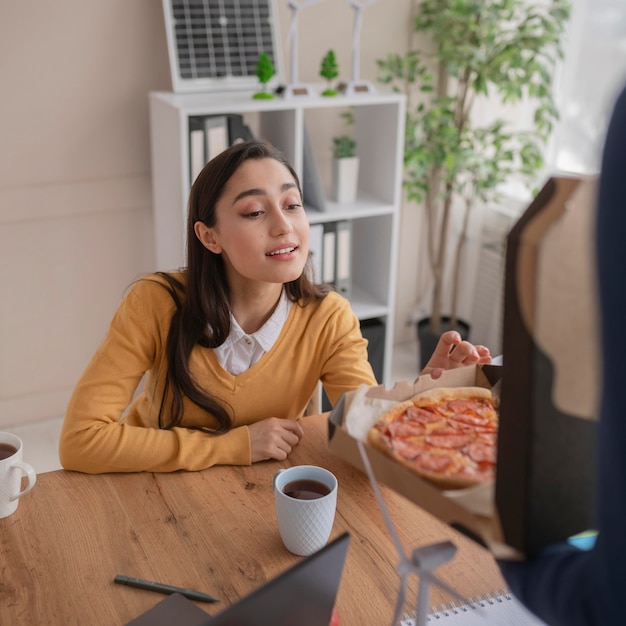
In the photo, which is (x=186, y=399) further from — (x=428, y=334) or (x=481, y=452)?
(x=428, y=334)

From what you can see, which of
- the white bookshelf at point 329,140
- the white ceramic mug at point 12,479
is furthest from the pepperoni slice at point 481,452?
the white bookshelf at point 329,140

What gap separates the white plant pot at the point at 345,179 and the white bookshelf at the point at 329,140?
0.13 ft

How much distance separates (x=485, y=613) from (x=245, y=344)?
0.77 metres

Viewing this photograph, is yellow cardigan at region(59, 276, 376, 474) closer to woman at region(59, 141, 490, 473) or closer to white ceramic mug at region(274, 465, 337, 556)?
woman at region(59, 141, 490, 473)

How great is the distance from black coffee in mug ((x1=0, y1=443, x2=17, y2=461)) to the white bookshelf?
4.57 ft

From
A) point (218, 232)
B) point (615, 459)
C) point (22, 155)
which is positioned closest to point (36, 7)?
point (22, 155)

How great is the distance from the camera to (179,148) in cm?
256

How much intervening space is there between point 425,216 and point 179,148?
139 cm

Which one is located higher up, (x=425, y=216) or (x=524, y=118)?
(x=524, y=118)

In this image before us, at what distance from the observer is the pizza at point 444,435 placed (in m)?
0.71

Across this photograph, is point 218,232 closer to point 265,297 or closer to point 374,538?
point 265,297

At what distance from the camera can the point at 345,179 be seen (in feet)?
9.84

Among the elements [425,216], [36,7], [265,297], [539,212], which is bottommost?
[425,216]

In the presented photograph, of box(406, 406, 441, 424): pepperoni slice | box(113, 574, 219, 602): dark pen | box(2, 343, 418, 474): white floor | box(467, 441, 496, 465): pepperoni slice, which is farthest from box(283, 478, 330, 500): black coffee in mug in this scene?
box(2, 343, 418, 474): white floor
